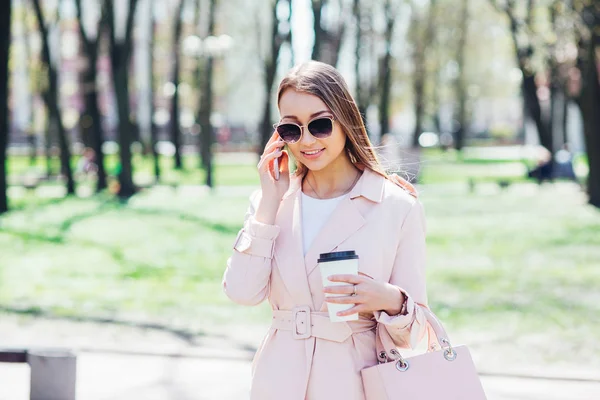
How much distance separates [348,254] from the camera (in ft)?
8.09

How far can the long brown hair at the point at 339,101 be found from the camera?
9.10 feet

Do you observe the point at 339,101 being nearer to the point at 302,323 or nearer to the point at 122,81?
the point at 302,323

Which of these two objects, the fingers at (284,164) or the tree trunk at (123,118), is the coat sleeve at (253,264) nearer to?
the fingers at (284,164)

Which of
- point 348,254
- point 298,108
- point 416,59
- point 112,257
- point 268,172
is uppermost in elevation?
point 416,59

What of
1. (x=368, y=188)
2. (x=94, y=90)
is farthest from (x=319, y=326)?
(x=94, y=90)

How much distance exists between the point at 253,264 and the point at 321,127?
45cm

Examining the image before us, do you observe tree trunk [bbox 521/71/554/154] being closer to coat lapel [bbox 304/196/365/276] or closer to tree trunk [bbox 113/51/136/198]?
tree trunk [bbox 113/51/136/198]

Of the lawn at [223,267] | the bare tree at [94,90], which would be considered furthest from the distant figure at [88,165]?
the lawn at [223,267]

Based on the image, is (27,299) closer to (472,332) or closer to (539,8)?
(472,332)

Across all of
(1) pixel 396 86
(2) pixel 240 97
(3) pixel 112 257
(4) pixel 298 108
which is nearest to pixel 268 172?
(4) pixel 298 108

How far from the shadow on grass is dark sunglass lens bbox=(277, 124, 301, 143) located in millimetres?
4703

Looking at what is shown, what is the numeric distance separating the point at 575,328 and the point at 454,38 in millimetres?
44670

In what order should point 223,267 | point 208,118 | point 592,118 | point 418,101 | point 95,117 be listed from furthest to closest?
point 418,101, point 208,118, point 95,117, point 592,118, point 223,267

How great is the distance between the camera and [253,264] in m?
2.83
